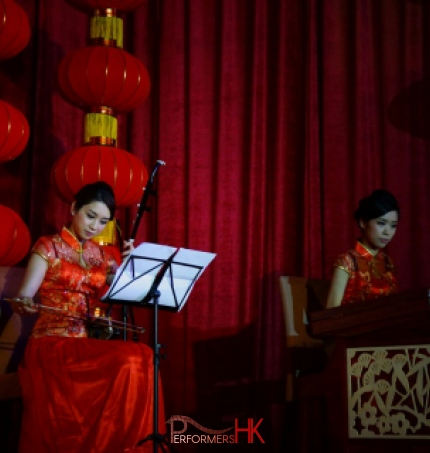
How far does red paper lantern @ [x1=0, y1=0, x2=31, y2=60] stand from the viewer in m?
3.28

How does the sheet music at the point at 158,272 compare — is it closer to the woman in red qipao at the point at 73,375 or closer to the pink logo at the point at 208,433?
the woman in red qipao at the point at 73,375

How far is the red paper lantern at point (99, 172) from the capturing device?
332 cm

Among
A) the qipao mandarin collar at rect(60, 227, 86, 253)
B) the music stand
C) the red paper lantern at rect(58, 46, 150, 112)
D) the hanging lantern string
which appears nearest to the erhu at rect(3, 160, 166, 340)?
the hanging lantern string

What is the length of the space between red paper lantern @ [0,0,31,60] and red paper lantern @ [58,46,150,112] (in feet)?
0.68

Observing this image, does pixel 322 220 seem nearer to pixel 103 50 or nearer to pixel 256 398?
pixel 256 398

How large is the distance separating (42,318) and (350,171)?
6.11 ft

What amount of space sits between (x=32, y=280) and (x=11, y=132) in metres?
0.79

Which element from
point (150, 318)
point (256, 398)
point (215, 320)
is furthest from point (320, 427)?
point (150, 318)

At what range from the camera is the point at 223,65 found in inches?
159

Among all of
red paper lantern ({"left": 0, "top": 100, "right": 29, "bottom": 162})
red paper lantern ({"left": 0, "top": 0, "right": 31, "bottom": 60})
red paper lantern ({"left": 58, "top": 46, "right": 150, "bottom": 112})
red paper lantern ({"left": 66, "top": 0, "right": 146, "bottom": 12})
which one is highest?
red paper lantern ({"left": 66, "top": 0, "right": 146, "bottom": 12})

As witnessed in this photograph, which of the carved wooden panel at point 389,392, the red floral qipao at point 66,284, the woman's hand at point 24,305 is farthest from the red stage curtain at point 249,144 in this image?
the carved wooden panel at point 389,392

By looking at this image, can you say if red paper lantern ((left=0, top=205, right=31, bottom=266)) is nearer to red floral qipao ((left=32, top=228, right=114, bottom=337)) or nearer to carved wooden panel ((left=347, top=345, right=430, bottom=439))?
red floral qipao ((left=32, top=228, right=114, bottom=337))

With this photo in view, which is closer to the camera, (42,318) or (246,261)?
(42,318)

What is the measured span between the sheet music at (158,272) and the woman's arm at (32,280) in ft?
0.91
